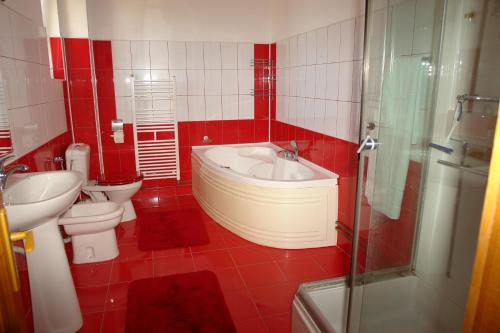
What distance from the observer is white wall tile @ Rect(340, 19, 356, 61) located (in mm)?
2764

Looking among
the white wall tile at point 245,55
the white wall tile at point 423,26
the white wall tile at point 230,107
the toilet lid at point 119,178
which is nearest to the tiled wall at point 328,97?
the white wall tile at point 245,55

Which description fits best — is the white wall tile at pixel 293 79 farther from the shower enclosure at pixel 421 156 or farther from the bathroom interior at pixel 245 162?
the shower enclosure at pixel 421 156

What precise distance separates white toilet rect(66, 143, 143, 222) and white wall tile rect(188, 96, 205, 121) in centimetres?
108

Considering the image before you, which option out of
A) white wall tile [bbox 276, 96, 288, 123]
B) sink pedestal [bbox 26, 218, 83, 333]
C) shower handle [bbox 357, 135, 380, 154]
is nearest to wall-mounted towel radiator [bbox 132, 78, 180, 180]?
white wall tile [bbox 276, 96, 288, 123]

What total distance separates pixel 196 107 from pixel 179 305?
2.54m

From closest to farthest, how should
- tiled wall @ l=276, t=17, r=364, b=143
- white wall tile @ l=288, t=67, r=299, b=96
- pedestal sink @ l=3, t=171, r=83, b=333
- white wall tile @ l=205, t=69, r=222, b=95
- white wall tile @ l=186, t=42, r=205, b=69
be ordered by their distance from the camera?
pedestal sink @ l=3, t=171, r=83, b=333, tiled wall @ l=276, t=17, r=364, b=143, white wall tile @ l=288, t=67, r=299, b=96, white wall tile @ l=186, t=42, r=205, b=69, white wall tile @ l=205, t=69, r=222, b=95

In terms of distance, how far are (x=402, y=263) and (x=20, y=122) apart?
2.35 metres

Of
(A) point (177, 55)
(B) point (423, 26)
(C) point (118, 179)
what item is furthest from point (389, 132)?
(A) point (177, 55)

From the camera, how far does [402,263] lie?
1874 mm

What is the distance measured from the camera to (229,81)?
4.34 metres

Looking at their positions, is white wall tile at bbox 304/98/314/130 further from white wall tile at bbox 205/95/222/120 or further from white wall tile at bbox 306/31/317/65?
white wall tile at bbox 205/95/222/120

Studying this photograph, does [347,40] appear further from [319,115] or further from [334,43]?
[319,115]

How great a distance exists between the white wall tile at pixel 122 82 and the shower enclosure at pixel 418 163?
3.12 m

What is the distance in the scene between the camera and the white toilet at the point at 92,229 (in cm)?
271
